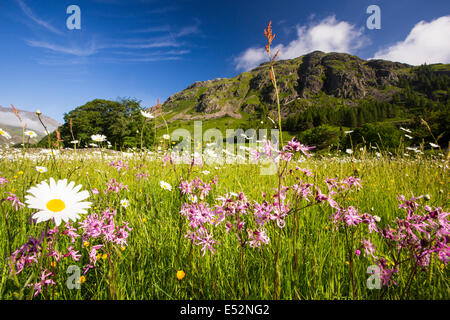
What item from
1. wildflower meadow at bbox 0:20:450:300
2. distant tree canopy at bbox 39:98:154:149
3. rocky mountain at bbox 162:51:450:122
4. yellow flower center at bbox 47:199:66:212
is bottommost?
wildflower meadow at bbox 0:20:450:300

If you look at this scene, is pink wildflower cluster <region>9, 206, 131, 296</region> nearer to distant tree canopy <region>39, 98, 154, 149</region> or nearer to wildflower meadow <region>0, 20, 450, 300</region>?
wildflower meadow <region>0, 20, 450, 300</region>

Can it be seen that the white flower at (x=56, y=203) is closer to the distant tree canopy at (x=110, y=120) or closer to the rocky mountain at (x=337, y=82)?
the distant tree canopy at (x=110, y=120)

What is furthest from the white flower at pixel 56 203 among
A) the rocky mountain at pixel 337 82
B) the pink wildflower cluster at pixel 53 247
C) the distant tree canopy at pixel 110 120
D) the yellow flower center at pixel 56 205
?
the rocky mountain at pixel 337 82

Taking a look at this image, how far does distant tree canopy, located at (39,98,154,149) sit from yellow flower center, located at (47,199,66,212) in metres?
39.8

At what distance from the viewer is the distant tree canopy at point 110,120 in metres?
41.9

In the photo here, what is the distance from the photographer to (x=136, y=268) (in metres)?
1.58

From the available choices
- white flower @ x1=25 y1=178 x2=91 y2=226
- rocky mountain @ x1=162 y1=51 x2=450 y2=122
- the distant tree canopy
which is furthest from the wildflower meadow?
rocky mountain @ x1=162 y1=51 x2=450 y2=122

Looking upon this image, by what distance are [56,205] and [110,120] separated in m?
56.3

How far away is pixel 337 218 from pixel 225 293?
925 mm

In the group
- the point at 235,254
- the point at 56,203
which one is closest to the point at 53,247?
the point at 56,203

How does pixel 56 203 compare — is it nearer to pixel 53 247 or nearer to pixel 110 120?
pixel 53 247

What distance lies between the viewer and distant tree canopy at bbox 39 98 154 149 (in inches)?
1651
